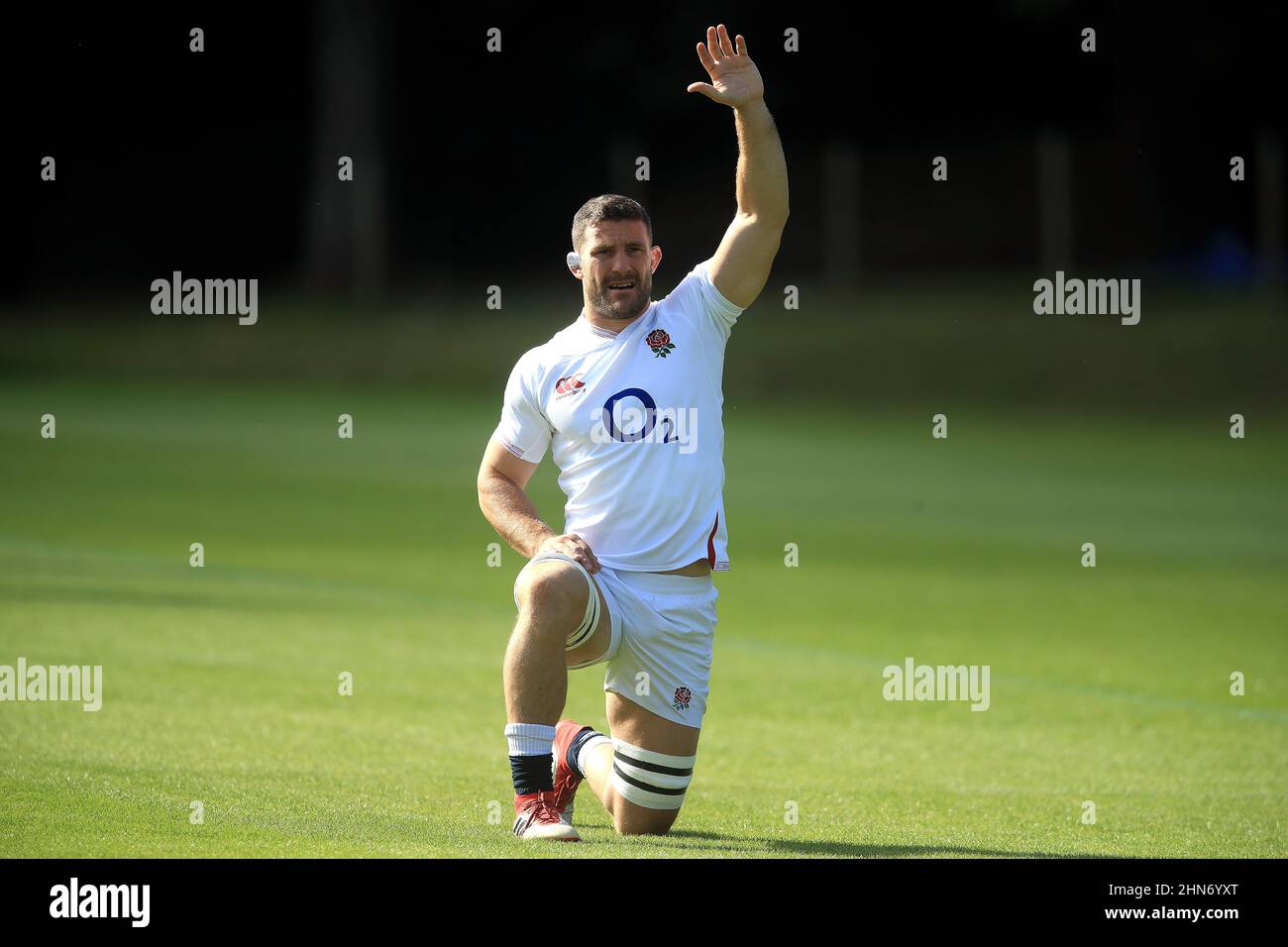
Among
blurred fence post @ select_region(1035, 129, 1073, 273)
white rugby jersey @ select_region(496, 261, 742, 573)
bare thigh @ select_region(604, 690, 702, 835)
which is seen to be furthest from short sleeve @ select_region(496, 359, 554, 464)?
blurred fence post @ select_region(1035, 129, 1073, 273)

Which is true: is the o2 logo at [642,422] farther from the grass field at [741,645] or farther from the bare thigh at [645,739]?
the grass field at [741,645]

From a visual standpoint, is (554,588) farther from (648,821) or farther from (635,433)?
(648,821)

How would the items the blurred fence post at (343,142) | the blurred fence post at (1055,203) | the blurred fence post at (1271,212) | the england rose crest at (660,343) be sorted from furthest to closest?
the blurred fence post at (343,142) → the blurred fence post at (1055,203) → the blurred fence post at (1271,212) → the england rose crest at (660,343)

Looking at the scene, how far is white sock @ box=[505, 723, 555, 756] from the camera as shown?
6.68 metres

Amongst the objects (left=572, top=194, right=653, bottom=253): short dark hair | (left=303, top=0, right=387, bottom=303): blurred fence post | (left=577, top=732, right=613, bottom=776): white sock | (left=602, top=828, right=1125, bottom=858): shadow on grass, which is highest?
(left=303, top=0, right=387, bottom=303): blurred fence post

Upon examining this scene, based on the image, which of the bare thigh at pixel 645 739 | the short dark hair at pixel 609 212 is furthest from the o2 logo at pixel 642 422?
the bare thigh at pixel 645 739

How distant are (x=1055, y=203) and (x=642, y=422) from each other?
23.7 meters

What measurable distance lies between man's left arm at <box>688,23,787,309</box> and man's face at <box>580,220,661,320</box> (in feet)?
0.96

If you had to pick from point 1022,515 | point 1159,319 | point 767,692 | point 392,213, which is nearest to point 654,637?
point 767,692

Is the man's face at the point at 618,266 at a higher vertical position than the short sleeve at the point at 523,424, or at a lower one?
higher

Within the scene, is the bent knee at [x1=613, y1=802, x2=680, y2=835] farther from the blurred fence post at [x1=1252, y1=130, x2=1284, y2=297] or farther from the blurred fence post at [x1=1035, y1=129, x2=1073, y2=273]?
the blurred fence post at [x1=1035, y1=129, x2=1073, y2=273]

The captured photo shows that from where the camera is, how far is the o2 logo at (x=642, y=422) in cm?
712

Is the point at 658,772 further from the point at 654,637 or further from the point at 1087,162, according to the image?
the point at 1087,162

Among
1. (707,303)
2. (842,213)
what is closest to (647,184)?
(842,213)
